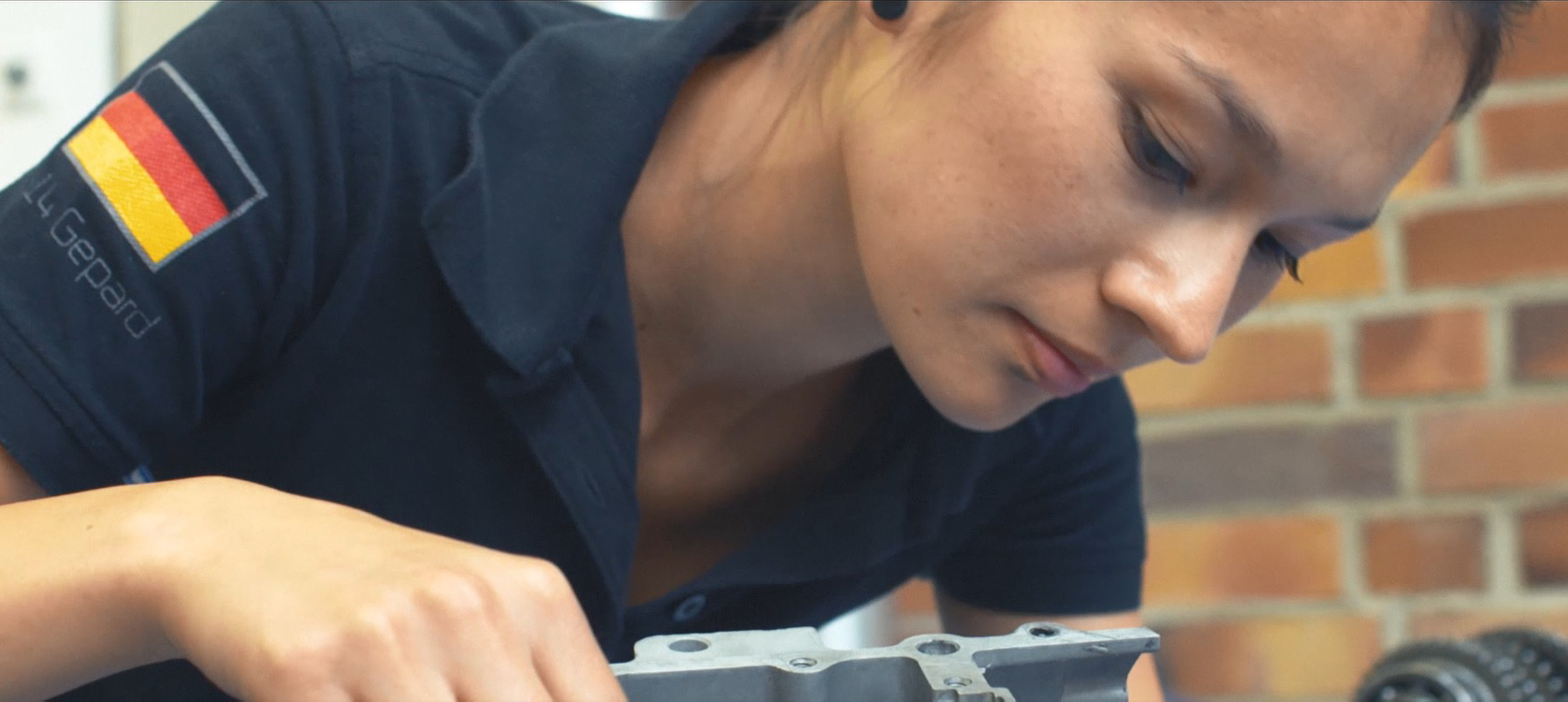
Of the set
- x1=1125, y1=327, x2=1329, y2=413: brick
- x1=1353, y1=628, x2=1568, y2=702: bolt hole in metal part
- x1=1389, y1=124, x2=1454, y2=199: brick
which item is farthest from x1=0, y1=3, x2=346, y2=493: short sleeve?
x1=1389, y1=124, x2=1454, y2=199: brick

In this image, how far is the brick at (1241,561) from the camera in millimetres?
1017

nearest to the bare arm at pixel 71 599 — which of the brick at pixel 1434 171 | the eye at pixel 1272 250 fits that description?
the eye at pixel 1272 250

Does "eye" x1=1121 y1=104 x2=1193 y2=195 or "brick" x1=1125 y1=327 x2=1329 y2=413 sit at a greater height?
"eye" x1=1121 y1=104 x2=1193 y2=195

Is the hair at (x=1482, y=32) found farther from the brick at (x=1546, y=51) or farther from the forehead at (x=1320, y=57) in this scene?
the brick at (x=1546, y=51)

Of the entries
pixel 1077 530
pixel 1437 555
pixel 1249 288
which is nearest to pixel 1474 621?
pixel 1437 555

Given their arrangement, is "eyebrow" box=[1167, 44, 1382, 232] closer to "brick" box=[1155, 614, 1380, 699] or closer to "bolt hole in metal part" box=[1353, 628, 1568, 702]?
"bolt hole in metal part" box=[1353, 628, 1568, 702]

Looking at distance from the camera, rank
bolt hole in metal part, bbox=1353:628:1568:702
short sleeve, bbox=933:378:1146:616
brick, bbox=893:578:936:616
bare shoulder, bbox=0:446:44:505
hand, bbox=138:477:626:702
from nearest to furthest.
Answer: hand, bbox=138:477:626:702
bare shoulder, bbox=0:446:44:505
bolt hole in metal part, bbox=1353:628:1568:702
short sleeve, bbox=933:378:1146:616
brick, bbox=893:578:936:616

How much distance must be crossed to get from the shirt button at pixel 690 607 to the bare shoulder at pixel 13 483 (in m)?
0.28

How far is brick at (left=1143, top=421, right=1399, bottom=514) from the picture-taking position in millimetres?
1007

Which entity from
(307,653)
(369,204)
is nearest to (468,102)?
(369,204)

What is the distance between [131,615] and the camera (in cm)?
39

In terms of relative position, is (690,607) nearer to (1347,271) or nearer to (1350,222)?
(1350,222)

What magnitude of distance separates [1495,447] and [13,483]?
3.04ft

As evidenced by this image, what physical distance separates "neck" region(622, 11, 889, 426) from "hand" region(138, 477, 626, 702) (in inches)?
11.4
